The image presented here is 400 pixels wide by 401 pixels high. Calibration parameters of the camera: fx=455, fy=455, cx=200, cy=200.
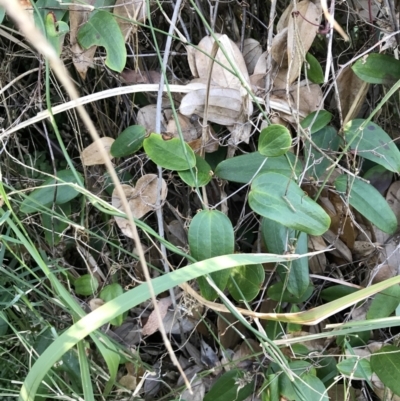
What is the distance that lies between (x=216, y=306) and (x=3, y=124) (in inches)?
19.4

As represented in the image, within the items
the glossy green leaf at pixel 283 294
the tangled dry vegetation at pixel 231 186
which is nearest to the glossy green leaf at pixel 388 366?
the tangled dry vegetation at pixel 231 186

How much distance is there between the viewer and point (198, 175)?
58cm

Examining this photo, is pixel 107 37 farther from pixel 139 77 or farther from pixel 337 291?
pixel 337 291

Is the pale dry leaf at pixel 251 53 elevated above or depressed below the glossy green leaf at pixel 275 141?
above

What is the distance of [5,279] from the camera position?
0.75m

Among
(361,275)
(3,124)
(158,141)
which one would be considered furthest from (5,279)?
(361,275)

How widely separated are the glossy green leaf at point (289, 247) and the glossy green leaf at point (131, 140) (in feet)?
0.65

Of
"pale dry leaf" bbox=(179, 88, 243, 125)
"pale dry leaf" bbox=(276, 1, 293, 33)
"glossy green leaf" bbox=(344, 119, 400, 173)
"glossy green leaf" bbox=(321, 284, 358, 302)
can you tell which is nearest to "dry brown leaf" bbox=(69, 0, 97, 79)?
"pale dry leaf" bbox=(179, 88, 243, 125)

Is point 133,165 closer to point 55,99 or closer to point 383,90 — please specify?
point 55,99

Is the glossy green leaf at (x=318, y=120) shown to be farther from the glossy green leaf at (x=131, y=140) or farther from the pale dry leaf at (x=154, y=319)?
the pale dry leaf at (x=154, y=319)

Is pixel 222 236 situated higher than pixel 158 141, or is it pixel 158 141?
pixel 158 141

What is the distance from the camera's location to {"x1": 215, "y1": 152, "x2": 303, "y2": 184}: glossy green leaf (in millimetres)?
579

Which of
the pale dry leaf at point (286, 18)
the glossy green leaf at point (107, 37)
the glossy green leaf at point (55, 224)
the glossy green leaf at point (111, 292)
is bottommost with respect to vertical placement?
the glossy green leaf at point (111, 292)

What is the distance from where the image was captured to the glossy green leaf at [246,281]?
0.58 m
